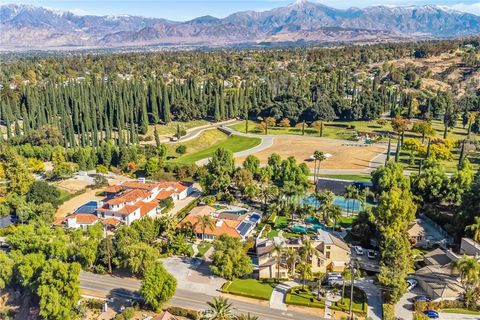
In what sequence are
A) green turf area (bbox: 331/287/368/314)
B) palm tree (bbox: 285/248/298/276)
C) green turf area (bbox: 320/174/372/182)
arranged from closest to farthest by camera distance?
green turf area (bbox: 331/287/368/314) → palm tree (bbox: 285/248/298/276) → green turf area (bbox: 320/174/372/182)

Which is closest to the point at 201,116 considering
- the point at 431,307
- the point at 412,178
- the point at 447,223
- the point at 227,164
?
the point at 227,164

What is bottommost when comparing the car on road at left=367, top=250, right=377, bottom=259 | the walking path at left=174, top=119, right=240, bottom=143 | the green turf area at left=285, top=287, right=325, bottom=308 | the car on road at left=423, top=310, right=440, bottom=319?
the green turf area at left=285, top=287, right=325, bottom=308

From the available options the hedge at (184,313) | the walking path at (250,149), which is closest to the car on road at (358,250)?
the hedge at (184,313)

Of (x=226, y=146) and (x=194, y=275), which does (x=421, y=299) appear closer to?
(x=194, y=275)

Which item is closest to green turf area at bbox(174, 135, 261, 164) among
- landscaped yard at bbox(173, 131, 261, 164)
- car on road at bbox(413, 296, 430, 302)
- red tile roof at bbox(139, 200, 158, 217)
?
landscaped yard at bbox(173, 131, 261, 164)

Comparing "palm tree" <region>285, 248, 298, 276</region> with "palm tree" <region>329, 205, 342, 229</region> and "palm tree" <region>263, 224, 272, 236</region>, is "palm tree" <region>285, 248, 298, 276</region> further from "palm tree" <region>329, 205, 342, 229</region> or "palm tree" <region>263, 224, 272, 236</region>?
"palm tree" <region>329, 205, 342, 229</region>

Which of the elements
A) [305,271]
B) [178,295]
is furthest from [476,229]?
[178,295]
